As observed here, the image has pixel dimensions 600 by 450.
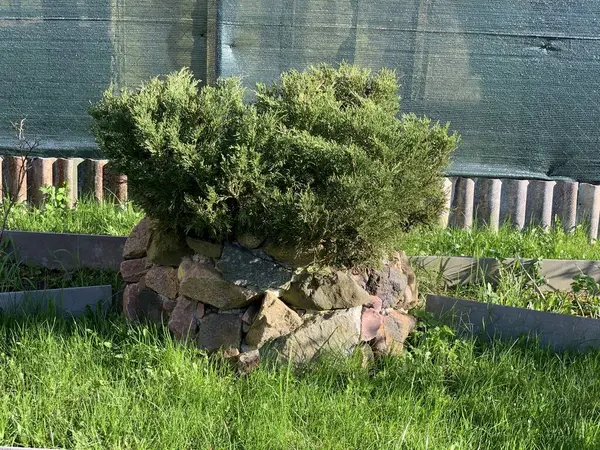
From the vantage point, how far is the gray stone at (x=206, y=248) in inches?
146

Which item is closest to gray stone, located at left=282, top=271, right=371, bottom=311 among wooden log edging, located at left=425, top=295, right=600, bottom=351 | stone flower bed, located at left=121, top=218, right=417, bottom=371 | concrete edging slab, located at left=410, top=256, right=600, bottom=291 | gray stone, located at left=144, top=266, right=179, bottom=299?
stone flower bed, located at left=121, top=218, right=417, bottom=371

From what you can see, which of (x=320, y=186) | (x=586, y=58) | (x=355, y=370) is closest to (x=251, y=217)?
(x=320, y=186)

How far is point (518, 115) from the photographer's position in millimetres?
6047

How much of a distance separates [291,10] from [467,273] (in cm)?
265

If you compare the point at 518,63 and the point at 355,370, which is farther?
the point at 518,63

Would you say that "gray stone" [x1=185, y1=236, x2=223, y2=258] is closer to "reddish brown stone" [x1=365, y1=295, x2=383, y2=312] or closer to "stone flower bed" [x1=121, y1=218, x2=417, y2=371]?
"stone flower bed" [x1=121, y1=218, x2=417, y2=371]

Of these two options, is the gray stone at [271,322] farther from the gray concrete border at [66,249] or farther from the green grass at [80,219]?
the green grass at [80,219]

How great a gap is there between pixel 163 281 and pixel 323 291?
0.91 meters

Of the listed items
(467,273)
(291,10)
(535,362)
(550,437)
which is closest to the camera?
(550,437)

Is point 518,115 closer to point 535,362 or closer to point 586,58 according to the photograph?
point 586,58

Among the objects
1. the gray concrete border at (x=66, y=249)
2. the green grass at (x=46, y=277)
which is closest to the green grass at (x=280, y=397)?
the green grass at (x=46, y=277)

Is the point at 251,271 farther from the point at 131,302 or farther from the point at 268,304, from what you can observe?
the point at 131,302

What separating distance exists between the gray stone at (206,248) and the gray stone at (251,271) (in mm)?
39

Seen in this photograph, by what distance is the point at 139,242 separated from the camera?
420 centimetres
